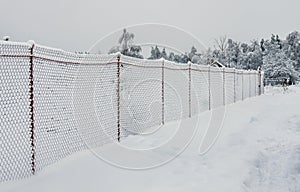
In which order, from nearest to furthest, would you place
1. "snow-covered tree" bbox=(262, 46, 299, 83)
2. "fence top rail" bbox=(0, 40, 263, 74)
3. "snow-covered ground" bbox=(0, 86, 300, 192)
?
"snow-covered ground" bbox=(0, 86, 300, 192), "fence top rail" bbox=(0, 40, 263, 74), "snow-covered tree" bbox=(262, 46, 299, 83)

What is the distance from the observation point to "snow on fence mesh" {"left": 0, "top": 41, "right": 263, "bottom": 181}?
4.93m

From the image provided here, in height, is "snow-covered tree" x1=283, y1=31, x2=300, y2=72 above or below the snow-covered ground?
above

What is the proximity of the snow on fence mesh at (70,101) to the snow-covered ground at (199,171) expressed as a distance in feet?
1.54

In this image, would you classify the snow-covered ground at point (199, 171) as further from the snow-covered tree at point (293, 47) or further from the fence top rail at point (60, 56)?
the snow-covered tree at point (293, 47)

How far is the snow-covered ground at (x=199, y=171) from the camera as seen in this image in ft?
14.4

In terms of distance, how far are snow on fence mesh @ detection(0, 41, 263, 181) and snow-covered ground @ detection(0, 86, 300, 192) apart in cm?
47

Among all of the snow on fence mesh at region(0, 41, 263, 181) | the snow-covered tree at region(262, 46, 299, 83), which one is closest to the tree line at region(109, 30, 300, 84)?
the snow-covered tree at region(262, 46, 299, 83)

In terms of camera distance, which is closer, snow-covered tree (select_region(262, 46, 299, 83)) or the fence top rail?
the fence top rail

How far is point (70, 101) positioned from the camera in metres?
6.55

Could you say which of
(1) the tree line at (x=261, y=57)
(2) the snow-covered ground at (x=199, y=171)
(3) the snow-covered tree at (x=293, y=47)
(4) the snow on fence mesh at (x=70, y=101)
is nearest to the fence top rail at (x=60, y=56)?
(4) the snow on fence mesh at (x=70, y=101)

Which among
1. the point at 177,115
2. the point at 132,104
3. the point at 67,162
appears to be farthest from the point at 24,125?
the point at 177,115

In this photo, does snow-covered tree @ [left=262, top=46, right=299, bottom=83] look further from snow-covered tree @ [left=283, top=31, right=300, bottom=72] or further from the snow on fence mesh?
the snow on fence mesh

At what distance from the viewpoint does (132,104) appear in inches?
321

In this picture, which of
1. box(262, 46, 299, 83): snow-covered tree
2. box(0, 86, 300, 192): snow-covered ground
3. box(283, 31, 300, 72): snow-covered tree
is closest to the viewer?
box(0, 86, 300, 192): snow-covered ground
